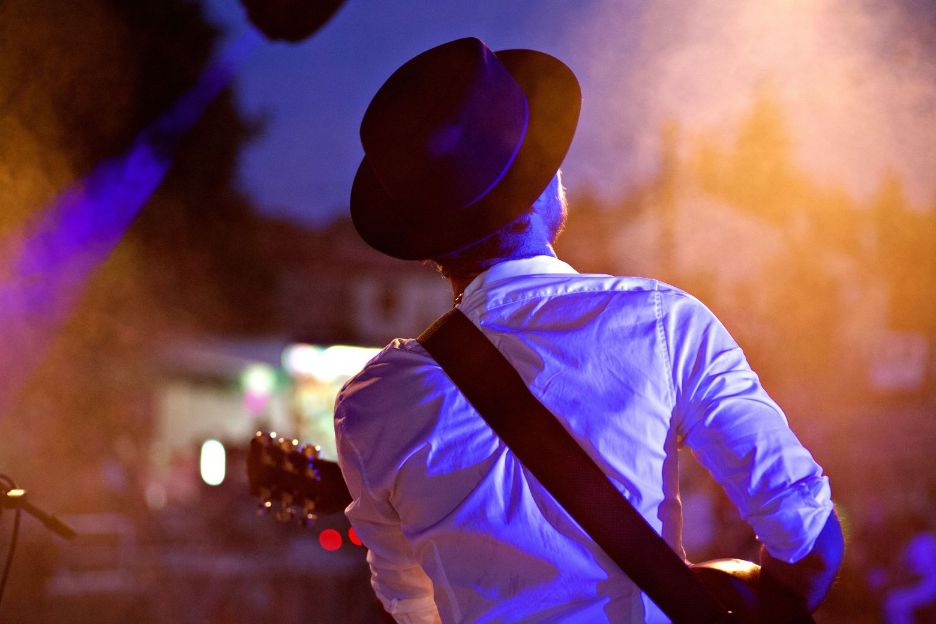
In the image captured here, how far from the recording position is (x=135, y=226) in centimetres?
913

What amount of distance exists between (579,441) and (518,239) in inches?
14.9

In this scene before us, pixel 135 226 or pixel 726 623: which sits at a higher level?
pixel 726 623

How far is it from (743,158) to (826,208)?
164cm

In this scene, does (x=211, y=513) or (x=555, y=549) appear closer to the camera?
(x=555, y=549)

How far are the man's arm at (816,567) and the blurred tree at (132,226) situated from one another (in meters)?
4.87

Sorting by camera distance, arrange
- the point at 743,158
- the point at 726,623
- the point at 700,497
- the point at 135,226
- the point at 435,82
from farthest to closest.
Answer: the point at 135,226 → the point at 700,497 → the point at 743,158 → the point at 435,82 → the point at 726,623

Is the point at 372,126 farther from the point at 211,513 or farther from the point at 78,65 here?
the point at 211,513

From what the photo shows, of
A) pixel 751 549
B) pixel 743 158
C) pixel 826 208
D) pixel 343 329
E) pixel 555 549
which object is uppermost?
pixel 555 549

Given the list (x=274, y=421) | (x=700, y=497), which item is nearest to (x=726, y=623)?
(x=700, y=497)

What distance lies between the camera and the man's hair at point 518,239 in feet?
4.63

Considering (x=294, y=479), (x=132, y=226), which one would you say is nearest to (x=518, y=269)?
(x=294, y=479)

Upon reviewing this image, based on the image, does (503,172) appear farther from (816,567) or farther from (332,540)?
(332,540)

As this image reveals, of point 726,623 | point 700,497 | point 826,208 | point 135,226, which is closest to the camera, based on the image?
point 726,623

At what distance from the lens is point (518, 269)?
138 centimetres
